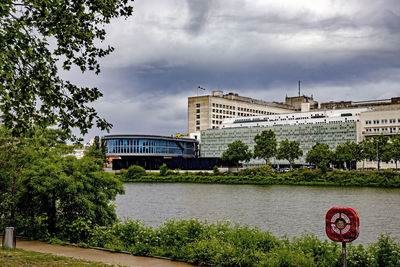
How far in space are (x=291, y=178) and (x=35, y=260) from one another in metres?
87.9

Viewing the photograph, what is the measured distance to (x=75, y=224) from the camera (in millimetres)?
18734

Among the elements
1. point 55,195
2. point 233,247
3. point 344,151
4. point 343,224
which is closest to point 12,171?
point 55,195

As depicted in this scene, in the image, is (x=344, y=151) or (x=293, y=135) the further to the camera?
(x=293, y=135)

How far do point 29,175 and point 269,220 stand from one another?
23.1m

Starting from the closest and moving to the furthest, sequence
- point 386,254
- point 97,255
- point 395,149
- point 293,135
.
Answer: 1. point 386,254
2. point 97,255
3. point 395,149
4. point 293,135

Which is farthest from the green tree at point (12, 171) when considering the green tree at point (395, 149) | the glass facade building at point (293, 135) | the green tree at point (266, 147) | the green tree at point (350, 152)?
the glass facade building at point (293, 135)

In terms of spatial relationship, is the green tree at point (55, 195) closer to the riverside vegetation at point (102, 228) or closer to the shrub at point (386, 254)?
the riverside vegetation at point (102, 228)

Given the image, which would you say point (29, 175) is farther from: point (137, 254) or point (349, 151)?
point (349, 151)

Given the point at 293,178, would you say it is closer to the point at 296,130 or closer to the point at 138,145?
the point at 296,130

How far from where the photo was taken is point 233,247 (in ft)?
47.5

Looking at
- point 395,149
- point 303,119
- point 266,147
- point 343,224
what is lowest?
point 343,224

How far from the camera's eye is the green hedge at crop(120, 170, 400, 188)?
8862 cm

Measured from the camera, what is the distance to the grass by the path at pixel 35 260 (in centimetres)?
1362

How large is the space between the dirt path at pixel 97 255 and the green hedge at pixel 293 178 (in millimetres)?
80173
